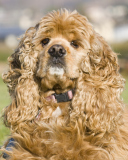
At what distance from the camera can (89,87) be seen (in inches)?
114

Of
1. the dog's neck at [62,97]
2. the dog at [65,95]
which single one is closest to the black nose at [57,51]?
the dog at [65,95]

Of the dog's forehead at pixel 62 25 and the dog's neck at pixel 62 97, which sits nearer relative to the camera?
the dog's forehead at pixel 62 25

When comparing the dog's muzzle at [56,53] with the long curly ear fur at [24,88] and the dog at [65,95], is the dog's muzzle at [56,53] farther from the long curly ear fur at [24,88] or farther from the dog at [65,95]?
the long curly ear fur at [24,88]

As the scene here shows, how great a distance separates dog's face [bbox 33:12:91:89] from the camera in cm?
272

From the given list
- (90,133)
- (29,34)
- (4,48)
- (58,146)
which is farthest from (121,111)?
(4,48)

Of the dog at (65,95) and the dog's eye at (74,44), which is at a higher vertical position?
the dog's eye at (74,44)

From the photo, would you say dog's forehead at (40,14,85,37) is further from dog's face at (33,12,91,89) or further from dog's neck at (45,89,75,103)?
dog's neck at (45,89,75,103)

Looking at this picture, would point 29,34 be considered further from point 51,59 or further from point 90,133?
point 90,133

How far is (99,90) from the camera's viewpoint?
2889 mm

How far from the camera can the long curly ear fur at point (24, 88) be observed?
2.91 m

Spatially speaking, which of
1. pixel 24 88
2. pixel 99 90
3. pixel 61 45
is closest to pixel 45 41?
pixel 61 45

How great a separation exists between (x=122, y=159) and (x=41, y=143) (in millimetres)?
761

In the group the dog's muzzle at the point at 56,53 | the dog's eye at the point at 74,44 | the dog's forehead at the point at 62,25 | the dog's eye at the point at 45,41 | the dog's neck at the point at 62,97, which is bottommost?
the dog's neck at the point at 62,97

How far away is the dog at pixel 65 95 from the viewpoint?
275 centimetres
